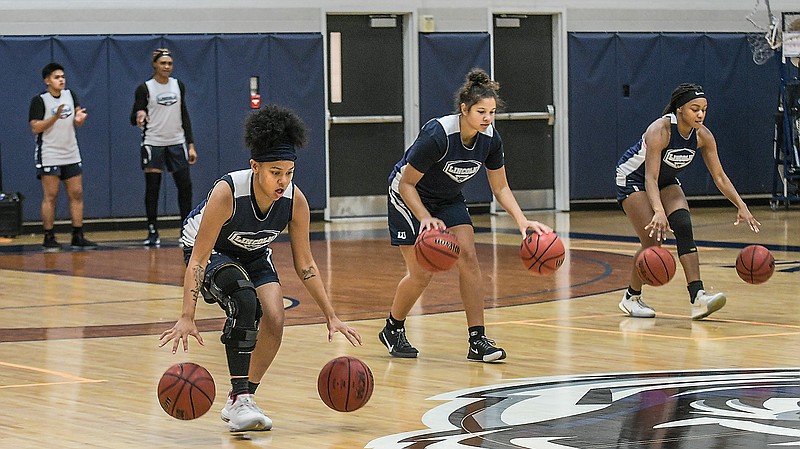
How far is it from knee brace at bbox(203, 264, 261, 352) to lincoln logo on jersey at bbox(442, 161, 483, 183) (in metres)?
2.02

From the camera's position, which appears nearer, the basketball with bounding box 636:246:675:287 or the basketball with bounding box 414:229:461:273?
the basketball with bounding box 414:229:461:273

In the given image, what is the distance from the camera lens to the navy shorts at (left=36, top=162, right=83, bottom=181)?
14.9m

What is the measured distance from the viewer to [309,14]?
1834 centimetres

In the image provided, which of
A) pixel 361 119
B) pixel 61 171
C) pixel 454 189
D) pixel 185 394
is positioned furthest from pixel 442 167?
pixel 361 119

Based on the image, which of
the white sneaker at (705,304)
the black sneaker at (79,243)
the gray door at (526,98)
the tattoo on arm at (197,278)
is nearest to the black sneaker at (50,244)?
the black sneaker at (79,243)

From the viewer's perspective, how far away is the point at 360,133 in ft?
62.1

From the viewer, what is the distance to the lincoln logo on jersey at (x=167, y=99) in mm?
14789

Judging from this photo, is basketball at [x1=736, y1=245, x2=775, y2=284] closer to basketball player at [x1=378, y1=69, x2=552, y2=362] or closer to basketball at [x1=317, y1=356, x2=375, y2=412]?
basketball player at [x1=378, y1=69, x2=552, y2=362]

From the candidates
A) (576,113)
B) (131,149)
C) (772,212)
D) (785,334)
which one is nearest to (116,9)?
(131,149)

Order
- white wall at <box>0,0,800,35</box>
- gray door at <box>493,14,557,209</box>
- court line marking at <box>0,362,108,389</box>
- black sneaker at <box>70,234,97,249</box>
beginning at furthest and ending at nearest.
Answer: gray door at <box>493,14,557,209</box>
white wall at <box>0,0,800,35</box>
black sneaker at <box>70,234,97,249</box>
court line marking at <box>0,362,108,389</box>

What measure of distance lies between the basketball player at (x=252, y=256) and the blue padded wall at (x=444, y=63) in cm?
1303

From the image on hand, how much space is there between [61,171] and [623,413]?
10.2 metres

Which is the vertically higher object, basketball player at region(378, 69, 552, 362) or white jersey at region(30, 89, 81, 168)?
white jersey at region(30, 89, 81, 168)

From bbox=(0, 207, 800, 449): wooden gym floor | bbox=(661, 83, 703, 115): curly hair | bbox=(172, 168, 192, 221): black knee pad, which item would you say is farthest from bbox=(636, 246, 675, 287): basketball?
bbox=(172, 168, 192, 221): black knee pad
